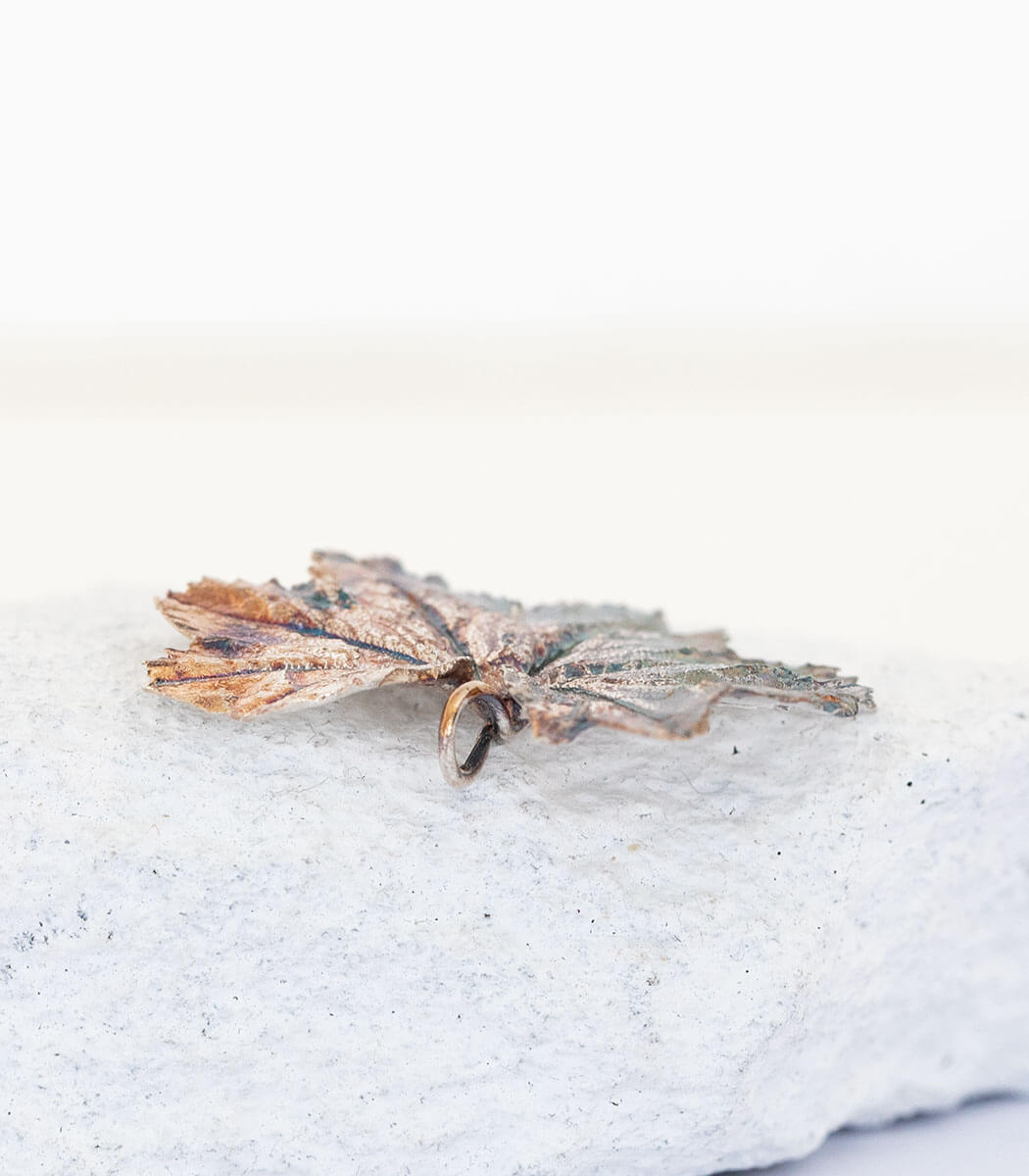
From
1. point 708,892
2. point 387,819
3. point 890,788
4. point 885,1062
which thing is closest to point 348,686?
point 387,819

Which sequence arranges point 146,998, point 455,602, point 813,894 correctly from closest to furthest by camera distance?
point 146,998
point 813,894
point 455,602

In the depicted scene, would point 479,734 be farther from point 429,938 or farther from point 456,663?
point 429,938

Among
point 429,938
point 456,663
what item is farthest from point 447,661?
A: point 429,938

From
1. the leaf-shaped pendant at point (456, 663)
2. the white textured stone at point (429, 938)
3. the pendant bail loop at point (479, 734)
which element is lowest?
the white textured stone at point (429, 938)

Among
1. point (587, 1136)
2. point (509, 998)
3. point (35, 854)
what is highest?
point (35, 854)

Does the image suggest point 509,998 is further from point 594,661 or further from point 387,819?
point 594,661
